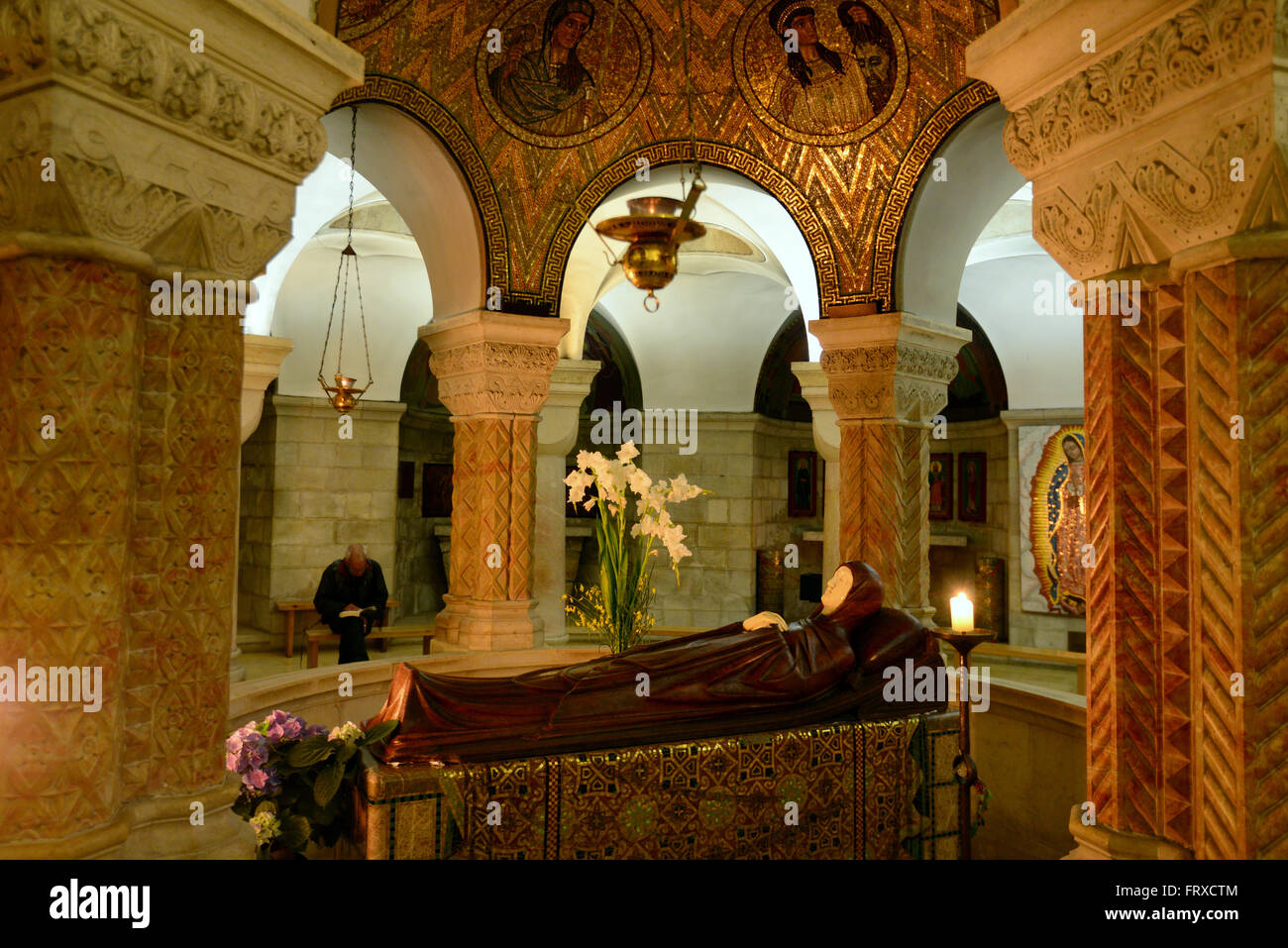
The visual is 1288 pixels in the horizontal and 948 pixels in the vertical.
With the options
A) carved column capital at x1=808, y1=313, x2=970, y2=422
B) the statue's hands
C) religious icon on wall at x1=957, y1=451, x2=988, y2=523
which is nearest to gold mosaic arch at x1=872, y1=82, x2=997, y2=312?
carved column capital at x1=808, y1=313, x2=970, y2=422

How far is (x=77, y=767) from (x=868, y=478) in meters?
4.80

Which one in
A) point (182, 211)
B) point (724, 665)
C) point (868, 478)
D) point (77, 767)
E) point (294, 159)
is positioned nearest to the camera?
point (77, 767)

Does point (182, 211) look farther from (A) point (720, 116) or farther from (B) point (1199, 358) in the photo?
(A) point (720, 116)

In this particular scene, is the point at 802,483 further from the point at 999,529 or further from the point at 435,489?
the point at 435,489

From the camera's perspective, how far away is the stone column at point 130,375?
210 centimetres

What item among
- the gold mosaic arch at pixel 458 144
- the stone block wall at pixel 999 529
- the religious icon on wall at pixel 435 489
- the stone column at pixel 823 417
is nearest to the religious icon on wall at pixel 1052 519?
the stone block wall at pixel 999 529

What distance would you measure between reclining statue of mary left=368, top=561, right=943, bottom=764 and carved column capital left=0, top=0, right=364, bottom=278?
4.93 feet

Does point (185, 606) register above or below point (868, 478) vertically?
below

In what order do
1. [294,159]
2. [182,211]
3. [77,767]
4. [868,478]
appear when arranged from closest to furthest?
[77,767]
[182,211]
[294,159]
[868,478]

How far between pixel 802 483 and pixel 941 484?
174cm

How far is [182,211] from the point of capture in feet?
7.84

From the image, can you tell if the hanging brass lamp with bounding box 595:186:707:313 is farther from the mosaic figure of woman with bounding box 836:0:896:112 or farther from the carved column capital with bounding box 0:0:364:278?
the mosaic figure of woman with bounding box 836:0:896:112

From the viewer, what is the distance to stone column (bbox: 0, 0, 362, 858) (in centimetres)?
210

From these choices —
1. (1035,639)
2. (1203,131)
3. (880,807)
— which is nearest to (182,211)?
(1203,131)
